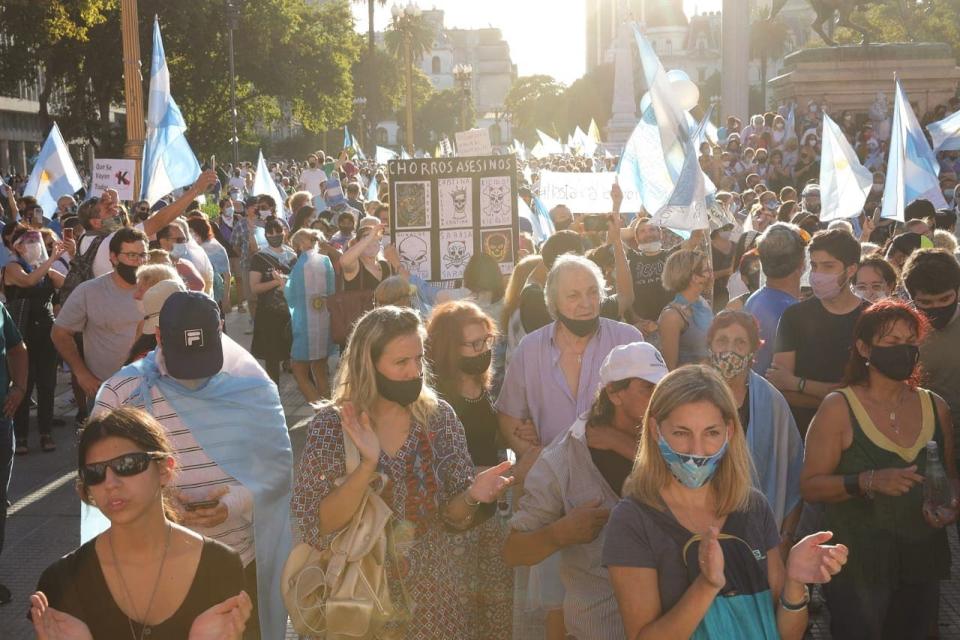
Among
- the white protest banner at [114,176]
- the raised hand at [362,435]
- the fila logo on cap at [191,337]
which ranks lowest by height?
the raised hand at [362,435]

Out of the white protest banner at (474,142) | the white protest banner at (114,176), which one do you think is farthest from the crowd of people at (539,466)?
the white protest banner at (114,176)

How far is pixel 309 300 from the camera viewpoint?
10.2 meters

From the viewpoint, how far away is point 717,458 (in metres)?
3.24

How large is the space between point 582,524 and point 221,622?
1268 millimetres

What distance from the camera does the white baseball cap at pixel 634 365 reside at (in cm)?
A: 399

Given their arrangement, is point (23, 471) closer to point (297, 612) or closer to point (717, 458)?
point (297, 612)

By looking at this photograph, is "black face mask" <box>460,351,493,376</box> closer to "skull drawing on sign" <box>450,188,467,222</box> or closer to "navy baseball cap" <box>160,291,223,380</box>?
"navy baseball cap" <box>160,291,223,380</box>

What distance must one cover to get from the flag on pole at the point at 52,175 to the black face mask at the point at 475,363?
11695 mm

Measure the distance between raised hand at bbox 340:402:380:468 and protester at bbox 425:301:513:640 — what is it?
1.04m

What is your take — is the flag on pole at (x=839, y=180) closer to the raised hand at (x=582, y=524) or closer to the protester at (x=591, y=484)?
the protester at (x=591, y=484)

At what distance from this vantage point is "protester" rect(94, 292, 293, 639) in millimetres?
4211

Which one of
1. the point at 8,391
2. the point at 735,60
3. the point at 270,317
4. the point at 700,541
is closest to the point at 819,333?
the point at 700,541

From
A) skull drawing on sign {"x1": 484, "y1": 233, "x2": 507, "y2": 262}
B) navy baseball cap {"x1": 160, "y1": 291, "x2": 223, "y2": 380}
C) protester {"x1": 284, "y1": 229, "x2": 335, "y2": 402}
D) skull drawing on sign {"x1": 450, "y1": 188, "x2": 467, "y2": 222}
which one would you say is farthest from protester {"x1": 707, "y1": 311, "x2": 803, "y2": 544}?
protester {"x1": 284, "y1": 229, "x2": 335, "y2": 402}

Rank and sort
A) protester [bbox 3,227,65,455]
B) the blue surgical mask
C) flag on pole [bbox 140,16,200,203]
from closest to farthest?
1. the blue surgical mask
2. protester [bbox 3,227,65,455]
3. flag on pole [bbox 140,16,200,203]
